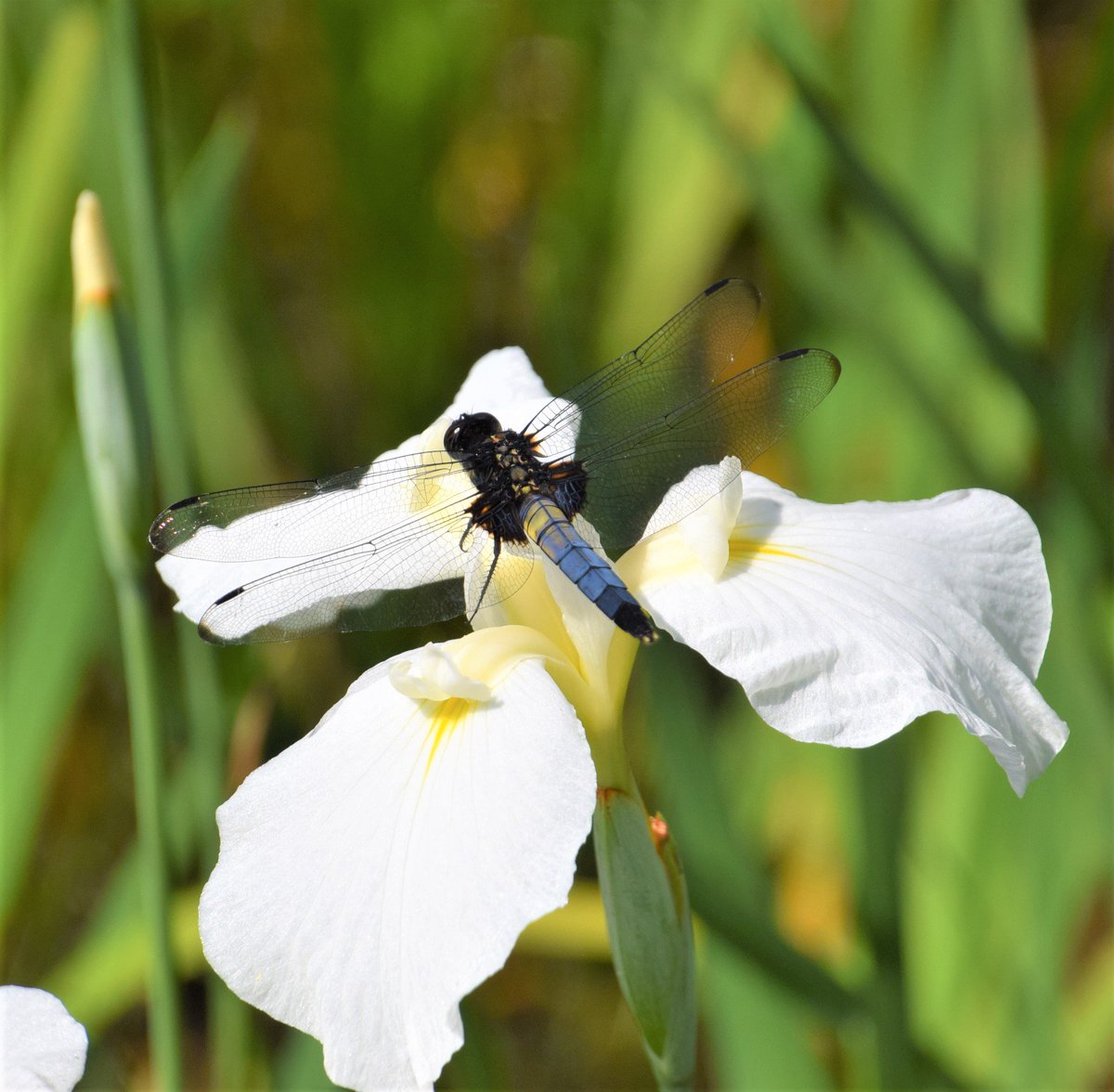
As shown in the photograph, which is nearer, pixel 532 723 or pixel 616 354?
pixel 532 723

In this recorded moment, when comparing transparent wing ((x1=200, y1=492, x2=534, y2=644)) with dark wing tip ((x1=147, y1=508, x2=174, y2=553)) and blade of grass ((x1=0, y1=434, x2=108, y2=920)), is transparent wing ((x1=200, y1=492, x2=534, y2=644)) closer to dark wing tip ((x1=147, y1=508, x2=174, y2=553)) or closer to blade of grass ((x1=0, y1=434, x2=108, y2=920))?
dark wing tip ((x1=147, y1=508, x2=174, y2=553))

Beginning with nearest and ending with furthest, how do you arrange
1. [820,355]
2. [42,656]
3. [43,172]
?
1. [820,355]
2. [42,656]
3. [43,172]

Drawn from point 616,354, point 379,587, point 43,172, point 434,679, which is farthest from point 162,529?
point 616,354

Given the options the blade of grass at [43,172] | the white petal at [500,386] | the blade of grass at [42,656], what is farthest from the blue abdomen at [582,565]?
the blade of grass at [43,172]

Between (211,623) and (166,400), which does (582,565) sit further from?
(166,400)

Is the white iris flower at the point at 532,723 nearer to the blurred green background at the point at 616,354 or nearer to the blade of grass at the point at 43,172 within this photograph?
the blurred green background at the point at 616,354

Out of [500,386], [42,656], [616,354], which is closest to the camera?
[500,386]

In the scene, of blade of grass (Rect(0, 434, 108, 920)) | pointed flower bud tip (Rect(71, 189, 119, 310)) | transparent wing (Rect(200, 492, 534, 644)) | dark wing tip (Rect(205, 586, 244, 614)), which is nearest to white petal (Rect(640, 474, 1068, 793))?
transparent wing (Rect(200, 492, 534, 644))
